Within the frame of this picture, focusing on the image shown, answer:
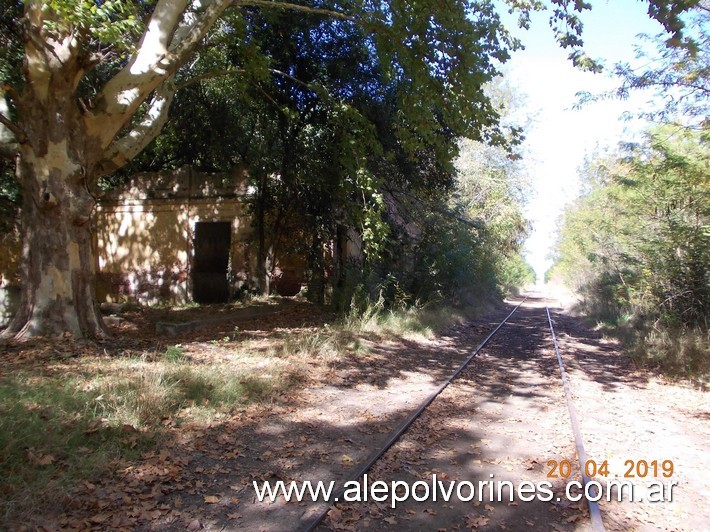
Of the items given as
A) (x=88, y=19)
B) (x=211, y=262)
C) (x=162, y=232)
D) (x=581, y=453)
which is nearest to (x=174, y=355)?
(x=88, y=19)

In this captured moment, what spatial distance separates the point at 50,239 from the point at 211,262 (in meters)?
9.47

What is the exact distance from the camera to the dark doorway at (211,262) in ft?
54.6

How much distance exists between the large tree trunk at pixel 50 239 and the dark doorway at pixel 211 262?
8261mm

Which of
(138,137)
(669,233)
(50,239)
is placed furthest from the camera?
(669,233)

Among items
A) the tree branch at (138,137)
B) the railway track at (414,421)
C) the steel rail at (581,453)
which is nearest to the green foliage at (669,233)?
the railway track at (414,421)

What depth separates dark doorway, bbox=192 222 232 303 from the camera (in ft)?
54.6

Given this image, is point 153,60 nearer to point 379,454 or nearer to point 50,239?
point 50,239

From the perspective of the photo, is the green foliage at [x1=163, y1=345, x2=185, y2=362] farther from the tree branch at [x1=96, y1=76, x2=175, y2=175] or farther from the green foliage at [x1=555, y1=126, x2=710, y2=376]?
the green foliage at [x1=555, y1=126, x2=710, y2=376]

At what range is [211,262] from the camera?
17375mm

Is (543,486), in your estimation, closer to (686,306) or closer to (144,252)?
(686,306)

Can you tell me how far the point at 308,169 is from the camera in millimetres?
13492

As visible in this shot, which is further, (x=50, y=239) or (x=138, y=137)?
(x=138, y=137)

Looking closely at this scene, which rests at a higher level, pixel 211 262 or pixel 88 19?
pixel 88 19

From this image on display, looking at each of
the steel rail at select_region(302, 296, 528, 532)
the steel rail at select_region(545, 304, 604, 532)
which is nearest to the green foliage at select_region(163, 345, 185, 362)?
the steel rail at select_region(302, 296, 528, 532)
